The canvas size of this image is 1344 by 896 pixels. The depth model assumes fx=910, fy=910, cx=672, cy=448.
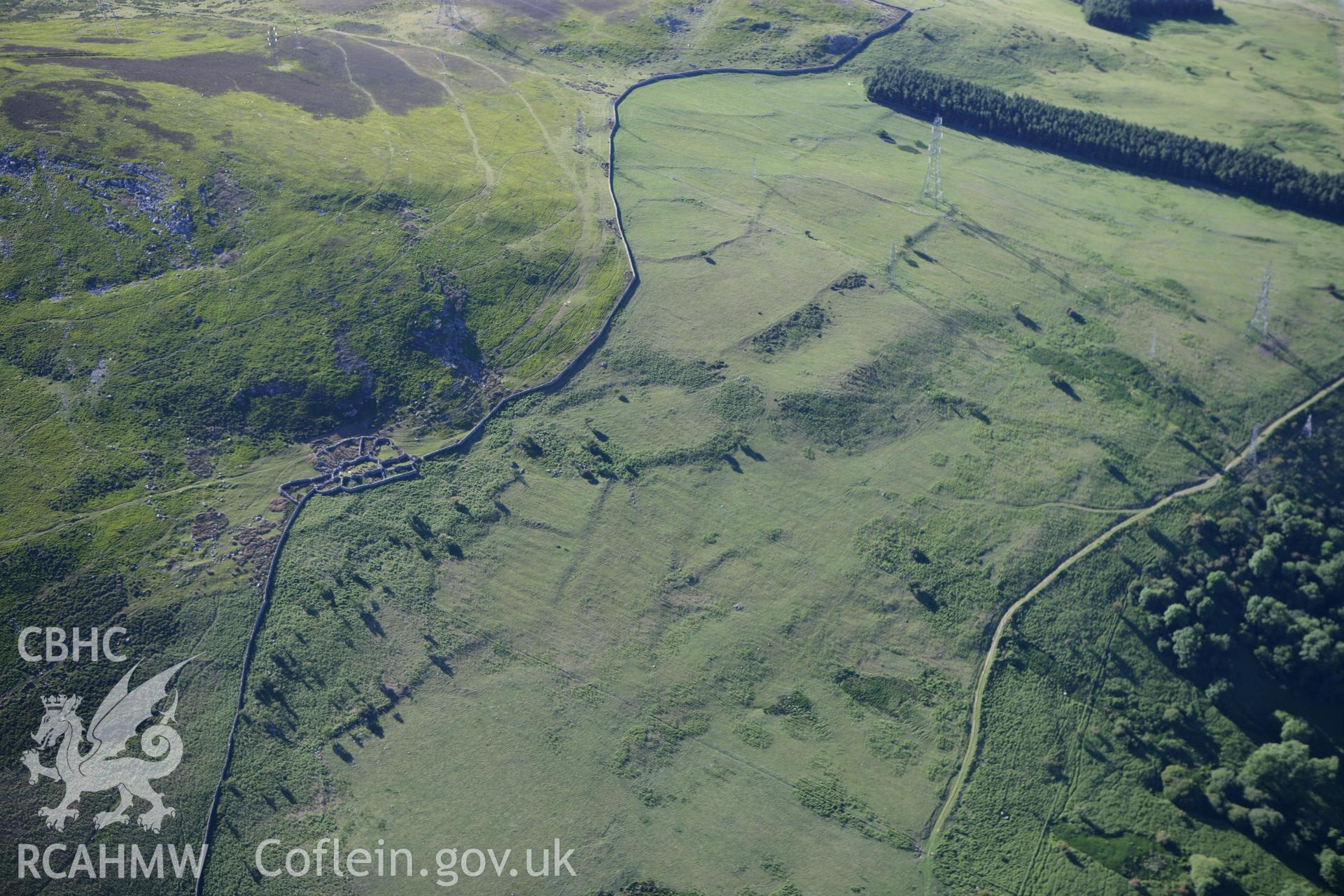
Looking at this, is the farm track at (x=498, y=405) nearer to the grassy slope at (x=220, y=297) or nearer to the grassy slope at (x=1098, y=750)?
the grassy slope at (x=220, y=297)

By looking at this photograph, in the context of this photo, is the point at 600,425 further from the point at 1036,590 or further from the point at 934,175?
the point at 934,175

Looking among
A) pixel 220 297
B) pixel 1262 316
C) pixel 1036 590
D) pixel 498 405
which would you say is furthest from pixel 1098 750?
pixel 220 297

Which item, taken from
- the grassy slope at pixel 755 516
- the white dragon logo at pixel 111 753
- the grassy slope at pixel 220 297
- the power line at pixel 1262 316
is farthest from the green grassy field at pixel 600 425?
the power line at pixel 1262 316

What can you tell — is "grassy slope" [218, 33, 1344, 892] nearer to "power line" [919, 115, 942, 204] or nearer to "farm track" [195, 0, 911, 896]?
"farm track" [195, 0, 911, 896]

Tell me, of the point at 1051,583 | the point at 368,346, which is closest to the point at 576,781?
the point at 1051,583

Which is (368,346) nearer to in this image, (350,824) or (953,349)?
(350,824)
